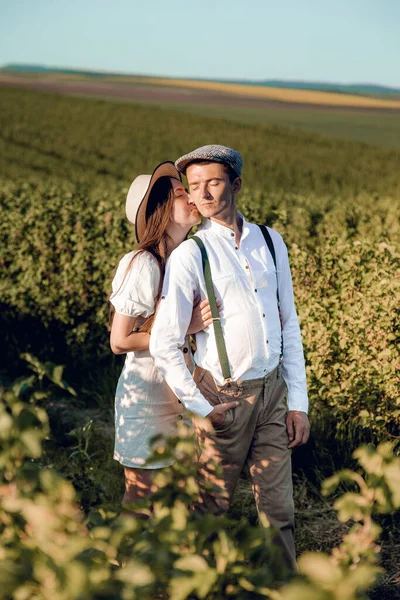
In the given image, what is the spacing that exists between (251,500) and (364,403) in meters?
0.99

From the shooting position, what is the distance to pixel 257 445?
308 centimetres

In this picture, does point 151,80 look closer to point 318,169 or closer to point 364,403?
point 318,169

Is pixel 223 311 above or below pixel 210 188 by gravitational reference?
below

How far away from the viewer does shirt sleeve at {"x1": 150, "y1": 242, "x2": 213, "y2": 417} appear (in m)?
2.90

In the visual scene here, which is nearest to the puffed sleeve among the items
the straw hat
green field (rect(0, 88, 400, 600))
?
the straw hat

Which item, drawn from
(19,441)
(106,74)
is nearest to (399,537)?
(19,441)

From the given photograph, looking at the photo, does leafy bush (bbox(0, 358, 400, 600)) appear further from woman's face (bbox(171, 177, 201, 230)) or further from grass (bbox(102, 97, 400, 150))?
grass (bbox(102, 97, 400, 150))

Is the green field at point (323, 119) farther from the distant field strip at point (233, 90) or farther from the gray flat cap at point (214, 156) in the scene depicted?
the gray flat cap at point (214, 156)

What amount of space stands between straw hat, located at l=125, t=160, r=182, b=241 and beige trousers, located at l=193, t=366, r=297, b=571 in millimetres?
701

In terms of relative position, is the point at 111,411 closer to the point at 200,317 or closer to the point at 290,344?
the point at 290,344

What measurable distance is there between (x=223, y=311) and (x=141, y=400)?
25.9 inches

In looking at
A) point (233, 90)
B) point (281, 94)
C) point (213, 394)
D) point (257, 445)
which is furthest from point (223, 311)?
point (233, 90)

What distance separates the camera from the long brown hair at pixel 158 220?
3.19 metres

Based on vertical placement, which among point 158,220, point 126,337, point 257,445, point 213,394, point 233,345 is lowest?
point 257,445
